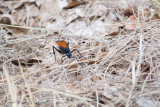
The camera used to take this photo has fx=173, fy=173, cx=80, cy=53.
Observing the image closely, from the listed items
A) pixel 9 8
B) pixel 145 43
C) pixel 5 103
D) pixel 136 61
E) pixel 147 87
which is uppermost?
pixel 9 8

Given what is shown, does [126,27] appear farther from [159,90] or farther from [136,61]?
[159,90]

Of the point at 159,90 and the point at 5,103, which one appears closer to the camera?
the point at 159,90

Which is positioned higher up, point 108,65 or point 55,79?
point 108,65

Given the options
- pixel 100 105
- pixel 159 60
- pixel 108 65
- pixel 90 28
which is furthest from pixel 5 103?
pixel 90 28

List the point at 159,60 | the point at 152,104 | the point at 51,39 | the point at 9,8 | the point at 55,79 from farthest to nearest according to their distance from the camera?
1. the point at 9,8
2. the point at 51,39
3. the point at 55,79
4. the point at 159,60
5. the point at 152,104

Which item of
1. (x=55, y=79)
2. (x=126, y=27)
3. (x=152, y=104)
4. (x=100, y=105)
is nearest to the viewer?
(x=152, y=104)

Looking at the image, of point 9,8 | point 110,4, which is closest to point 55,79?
point 110,4

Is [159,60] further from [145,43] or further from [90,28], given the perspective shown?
[90,28]
